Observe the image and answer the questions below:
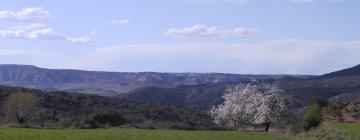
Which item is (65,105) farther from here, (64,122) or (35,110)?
(64,122)

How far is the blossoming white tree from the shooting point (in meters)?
87.5

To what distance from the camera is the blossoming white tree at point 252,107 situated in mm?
87500

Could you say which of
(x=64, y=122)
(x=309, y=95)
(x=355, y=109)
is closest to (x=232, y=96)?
(x=355, y=109)

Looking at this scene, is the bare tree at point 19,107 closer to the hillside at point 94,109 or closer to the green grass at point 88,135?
the hillside at point 94,109

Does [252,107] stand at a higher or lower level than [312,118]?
higher

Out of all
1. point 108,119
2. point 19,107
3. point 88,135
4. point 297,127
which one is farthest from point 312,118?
point 19,107

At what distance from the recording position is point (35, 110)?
95.1 metres

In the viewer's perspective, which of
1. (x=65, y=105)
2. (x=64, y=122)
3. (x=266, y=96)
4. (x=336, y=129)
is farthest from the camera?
(x=65, y=105)

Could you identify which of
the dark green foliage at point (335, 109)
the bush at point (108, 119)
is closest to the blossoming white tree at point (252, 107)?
the dark green foliage at point (335, 109)

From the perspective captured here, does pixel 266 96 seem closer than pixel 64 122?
No

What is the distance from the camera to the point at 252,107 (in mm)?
92500

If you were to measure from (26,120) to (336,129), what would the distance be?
52.6m

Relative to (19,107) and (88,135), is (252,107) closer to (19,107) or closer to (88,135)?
(19,107)

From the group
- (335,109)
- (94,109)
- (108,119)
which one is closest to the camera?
(335,109)
